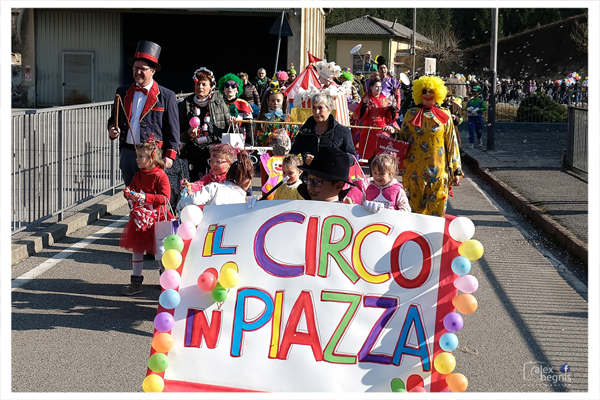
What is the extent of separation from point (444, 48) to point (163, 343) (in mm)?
73374

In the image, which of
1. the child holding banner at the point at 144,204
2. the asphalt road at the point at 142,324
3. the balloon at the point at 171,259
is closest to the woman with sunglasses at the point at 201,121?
the asphalt road at the point at 142,324

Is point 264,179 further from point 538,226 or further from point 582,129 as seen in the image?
point 582,129

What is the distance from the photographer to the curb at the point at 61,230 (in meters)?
7.52

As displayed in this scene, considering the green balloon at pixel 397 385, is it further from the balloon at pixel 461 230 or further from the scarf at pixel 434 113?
the scarf at pixel 434 113

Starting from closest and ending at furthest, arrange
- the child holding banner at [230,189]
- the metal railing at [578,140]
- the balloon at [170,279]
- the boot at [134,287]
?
1. the balloon at [170,279]
2. the child holding banner at [230,189]
3. the boot at [134,287]
4. the metal railing at [578,140]

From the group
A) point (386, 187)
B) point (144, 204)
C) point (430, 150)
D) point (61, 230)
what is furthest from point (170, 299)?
point (61, 230)

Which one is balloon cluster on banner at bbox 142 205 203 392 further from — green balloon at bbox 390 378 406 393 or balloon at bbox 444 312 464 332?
balloon at bbox 444 312 464 332

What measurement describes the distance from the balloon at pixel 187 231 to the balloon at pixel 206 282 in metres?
0.26

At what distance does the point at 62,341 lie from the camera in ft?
17.1

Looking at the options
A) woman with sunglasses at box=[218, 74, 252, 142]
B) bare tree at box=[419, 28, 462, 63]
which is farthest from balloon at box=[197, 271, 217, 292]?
bare tree at box=[419, 28, 462, 63]

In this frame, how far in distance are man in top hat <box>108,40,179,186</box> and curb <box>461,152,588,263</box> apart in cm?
451

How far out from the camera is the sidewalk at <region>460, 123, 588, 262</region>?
916 cm

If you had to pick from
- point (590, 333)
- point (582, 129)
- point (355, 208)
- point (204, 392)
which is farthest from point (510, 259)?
point (582, 129)

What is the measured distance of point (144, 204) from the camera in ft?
20.2
